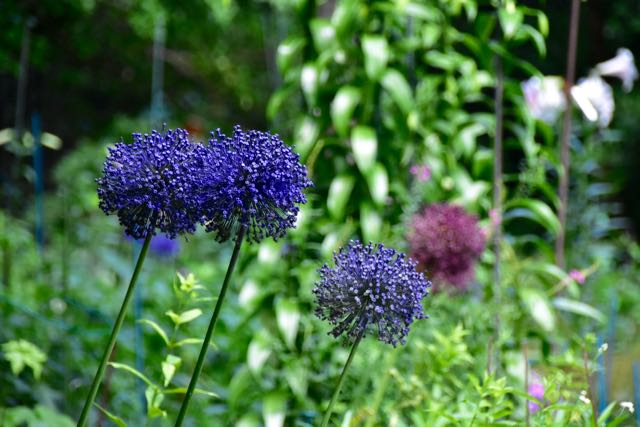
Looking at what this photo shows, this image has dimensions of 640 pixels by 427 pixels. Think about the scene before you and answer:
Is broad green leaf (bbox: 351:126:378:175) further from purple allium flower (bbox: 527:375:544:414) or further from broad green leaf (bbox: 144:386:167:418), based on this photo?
broad green leaf (bbox: 144:386:167:418)

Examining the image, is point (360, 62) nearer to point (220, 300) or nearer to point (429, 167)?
point (429, 167)

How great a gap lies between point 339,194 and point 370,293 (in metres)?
1.28

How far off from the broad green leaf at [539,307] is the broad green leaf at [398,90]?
63 cm

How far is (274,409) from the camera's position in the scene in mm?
2205

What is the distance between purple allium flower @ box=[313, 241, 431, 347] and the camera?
1.07 metres

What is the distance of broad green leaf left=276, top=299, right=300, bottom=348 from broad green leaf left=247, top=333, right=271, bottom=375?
9cm

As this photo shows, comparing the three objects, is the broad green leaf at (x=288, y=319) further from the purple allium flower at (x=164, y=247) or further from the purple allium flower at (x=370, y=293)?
the purple allium flower at (x=164, y=247)

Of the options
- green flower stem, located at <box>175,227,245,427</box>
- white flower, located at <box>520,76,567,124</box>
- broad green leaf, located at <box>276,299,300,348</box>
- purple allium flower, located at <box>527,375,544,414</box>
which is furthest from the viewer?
white flower, located at <box>520,76,567,124</box>

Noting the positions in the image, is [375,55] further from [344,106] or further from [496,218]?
[496,218]

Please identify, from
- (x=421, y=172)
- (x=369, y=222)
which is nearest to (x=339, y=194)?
(x=369, y=222)

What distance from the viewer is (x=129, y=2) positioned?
6395 mm

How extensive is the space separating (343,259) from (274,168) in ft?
0.51

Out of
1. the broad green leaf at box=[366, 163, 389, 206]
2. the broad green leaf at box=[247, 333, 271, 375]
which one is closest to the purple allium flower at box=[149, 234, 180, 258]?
the broad green leaf at box=[247, 333, 271, 375]

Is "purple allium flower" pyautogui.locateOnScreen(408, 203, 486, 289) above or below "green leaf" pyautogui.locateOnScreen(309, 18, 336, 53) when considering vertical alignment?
below
